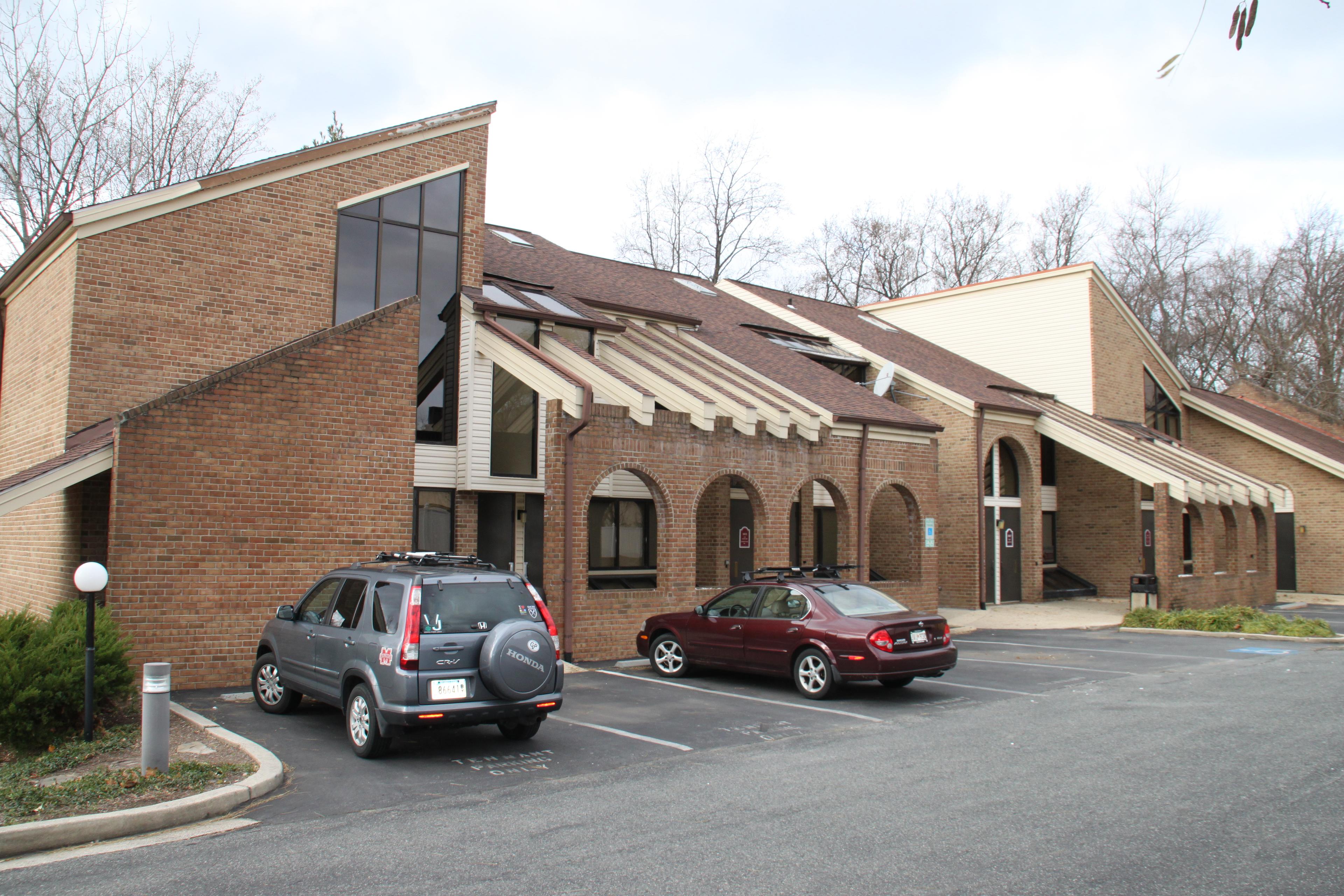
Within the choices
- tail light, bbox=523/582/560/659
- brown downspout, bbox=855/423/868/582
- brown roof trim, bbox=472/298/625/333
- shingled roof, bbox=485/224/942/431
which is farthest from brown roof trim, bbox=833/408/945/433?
tail light, bbox=523/582/560/659

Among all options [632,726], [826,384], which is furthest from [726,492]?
[632,726]

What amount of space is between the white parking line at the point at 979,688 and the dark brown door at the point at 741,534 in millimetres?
7768

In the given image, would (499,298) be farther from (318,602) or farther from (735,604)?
(318,602)

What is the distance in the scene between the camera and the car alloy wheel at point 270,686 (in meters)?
9.75

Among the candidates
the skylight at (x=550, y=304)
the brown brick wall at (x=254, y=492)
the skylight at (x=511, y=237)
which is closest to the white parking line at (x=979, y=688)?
the brown brick wall at (x=254, y=492)

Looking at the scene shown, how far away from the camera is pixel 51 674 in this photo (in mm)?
8234

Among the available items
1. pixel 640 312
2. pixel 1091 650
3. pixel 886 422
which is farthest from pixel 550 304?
pixel 1091 650

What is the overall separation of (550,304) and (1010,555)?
13.9 meters

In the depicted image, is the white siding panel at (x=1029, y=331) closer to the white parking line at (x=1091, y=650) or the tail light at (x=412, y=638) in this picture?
the white parking line at (x=1091, y=650)

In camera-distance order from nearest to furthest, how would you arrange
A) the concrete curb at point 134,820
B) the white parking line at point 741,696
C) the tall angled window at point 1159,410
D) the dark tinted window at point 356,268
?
the concrete curb at point 134,820 < the white parking line at point 741,696 < the dark tinted window at point 356,268 < the tall angled window at point 1159,410

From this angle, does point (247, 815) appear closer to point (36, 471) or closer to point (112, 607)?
point (112, 607)

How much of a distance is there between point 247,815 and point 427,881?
2.09 meters

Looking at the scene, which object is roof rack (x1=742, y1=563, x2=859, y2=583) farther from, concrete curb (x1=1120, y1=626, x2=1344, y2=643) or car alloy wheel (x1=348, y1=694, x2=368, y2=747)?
concrete curb (x1=1120, y1=626, x2=1344, y2=643)

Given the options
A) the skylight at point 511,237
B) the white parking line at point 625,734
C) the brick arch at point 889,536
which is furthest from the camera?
the brick arch at point 889,536
